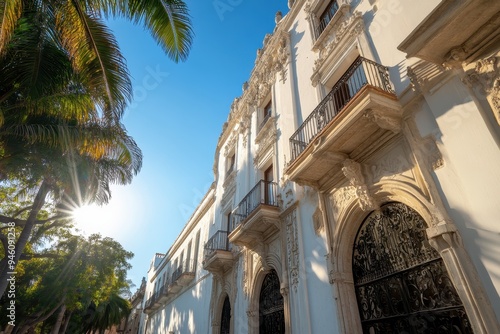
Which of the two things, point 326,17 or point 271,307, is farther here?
Result: point 326,17

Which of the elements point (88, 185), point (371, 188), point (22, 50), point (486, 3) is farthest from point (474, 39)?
point (88, 185)

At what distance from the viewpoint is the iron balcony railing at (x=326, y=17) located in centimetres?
780

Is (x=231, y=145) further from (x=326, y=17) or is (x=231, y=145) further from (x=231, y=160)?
(x=326, y=17)

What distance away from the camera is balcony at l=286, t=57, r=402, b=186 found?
4.26 m

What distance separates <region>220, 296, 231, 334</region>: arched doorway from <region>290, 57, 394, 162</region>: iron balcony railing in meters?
6.43

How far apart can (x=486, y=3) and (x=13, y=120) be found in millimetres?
8359

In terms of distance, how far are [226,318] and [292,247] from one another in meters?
5.10

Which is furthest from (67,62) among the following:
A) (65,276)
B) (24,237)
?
(65,276)

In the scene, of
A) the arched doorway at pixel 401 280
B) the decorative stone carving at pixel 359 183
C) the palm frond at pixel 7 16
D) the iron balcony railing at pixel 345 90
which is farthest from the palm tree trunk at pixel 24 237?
the decorative stone carving at pixel 359 183

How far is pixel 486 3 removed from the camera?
3.13m

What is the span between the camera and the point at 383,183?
459cm

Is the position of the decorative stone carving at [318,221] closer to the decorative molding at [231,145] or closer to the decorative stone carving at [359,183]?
the decorative stone carving at [359,183]

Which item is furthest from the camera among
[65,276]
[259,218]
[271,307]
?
[65,276]

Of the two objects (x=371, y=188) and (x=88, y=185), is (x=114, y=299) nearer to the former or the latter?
(x=88, y=185)
